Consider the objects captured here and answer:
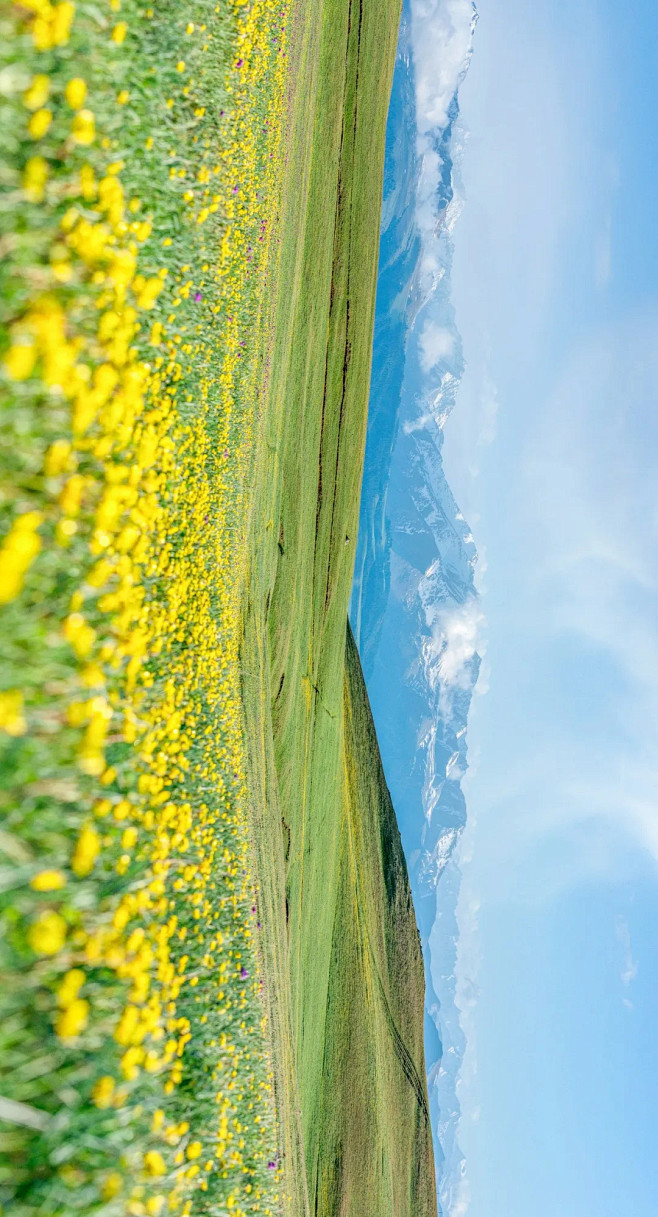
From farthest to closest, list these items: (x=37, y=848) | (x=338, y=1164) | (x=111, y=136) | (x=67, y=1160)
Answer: (x=338, y=1164) → (x=111, y=136) → (x=37, y=848) → (x=67, y=1160)

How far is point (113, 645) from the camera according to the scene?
4996 mm

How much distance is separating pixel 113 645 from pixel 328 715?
16.7 metres

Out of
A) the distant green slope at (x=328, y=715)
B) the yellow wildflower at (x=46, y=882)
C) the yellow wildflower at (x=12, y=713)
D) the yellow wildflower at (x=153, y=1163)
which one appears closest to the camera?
the yellow wildflower at (x=12, y=713)

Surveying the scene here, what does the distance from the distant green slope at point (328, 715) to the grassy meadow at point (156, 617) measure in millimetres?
211

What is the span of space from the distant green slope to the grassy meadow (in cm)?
21

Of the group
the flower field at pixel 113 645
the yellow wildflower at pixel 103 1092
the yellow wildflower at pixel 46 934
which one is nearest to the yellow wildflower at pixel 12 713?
the flower field at pixel 113 645

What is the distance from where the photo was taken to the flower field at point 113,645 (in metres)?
3.50

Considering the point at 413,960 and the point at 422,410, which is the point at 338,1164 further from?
the point at 422,410

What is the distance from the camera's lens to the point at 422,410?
13975 centimetres

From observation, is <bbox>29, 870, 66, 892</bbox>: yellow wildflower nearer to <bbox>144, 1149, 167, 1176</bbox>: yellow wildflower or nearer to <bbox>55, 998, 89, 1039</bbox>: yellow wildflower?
<bbox>55, 998, 89, 1039</bbox>: yellow wildflower

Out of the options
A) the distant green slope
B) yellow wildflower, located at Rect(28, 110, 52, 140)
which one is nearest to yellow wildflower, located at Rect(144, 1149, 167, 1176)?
yellow wildflower, located at Rect(28, 110, 52, 140)

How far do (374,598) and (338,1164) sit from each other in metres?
63.4

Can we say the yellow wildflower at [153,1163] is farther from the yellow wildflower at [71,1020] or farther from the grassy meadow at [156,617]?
the yellow wildflower at [71,1020]

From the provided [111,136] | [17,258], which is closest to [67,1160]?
[17,258]
